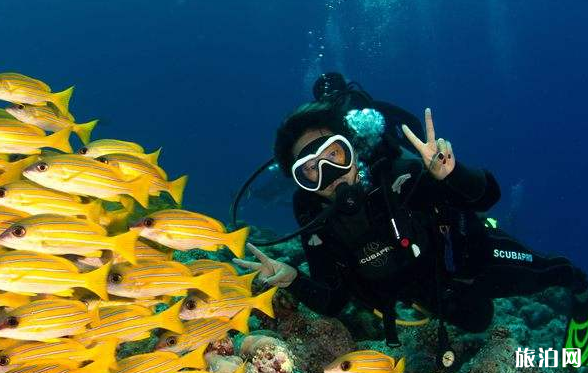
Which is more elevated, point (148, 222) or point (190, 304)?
point (148, 222)

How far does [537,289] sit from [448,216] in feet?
5.46

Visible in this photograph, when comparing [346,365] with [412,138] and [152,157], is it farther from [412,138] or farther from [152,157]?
[152,157]

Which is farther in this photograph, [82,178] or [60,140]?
[60,140]

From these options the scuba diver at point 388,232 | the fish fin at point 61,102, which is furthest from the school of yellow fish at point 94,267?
the scuba diver at point 388,232

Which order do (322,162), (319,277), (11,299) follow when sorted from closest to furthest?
1. (11,299)
2. (322,162)
3. (319,277)

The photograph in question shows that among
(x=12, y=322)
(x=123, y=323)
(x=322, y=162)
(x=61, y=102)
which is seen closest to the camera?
(x=12, y=322)

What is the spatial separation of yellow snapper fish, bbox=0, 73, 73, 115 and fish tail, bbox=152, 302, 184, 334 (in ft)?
6.56

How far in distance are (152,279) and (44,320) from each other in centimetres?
65

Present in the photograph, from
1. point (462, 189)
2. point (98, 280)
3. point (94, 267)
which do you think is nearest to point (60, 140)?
point (94, 267)

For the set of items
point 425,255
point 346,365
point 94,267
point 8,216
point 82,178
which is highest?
point 425,255

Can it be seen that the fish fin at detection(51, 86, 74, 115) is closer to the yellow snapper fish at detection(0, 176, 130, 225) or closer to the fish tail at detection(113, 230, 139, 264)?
the yellow snapper fish at detection(0, 176, 130, 225)

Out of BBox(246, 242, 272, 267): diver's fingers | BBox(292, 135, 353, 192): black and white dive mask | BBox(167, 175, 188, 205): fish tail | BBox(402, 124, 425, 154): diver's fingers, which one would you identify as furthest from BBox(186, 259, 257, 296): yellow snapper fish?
BBox(402, 124, 425, 154): diver's fingers

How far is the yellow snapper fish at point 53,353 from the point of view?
8.58ft

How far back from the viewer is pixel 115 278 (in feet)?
9.61
